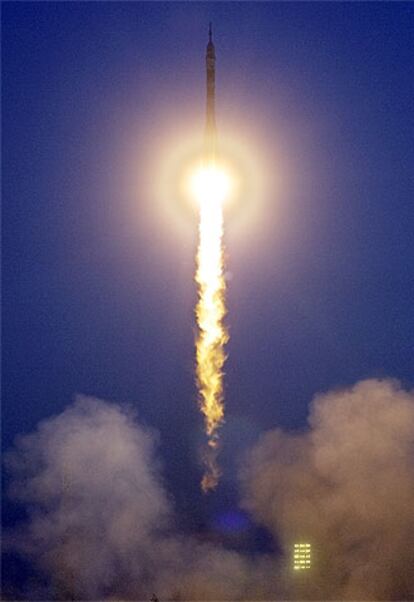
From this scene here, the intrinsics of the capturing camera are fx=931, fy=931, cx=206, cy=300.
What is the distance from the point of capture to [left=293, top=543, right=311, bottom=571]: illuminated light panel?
55.5 meters

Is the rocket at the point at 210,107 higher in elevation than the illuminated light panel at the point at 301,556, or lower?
higher

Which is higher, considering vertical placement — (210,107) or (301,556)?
(210,107)

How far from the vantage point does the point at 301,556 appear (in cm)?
5581

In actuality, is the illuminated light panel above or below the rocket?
below

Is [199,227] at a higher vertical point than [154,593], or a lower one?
higher

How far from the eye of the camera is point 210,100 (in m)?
47.8

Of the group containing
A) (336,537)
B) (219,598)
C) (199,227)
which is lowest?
(219,598)

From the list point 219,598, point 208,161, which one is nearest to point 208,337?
point 208,161

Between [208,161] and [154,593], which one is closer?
[208,161]

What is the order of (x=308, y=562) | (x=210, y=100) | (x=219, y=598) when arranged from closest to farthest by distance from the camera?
(x=210, y=100) → (x=219, y=598) → (x=308, y=562)

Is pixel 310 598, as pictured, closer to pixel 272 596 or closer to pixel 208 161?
pixel 272 596

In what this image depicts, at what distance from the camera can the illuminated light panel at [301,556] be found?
55.5m

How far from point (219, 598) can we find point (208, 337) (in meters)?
14.6

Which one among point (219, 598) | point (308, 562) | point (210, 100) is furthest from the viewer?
point (308, 562)
